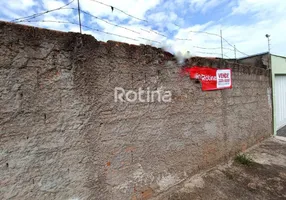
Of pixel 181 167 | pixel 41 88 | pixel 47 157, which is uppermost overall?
pixel 41 88

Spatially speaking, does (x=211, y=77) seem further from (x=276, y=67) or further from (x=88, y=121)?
(x=276, y=67)

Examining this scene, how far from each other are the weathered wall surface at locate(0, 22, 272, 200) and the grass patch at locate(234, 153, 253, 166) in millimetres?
1169

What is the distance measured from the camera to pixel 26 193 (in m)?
1.71

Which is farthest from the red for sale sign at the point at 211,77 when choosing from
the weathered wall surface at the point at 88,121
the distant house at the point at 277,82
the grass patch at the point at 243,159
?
the distant house at the point at 277,82

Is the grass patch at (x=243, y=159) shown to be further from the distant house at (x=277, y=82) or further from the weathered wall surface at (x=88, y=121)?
the distant house at (x=277, y=82)

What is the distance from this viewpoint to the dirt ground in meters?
2.72

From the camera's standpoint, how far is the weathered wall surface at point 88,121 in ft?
5.42

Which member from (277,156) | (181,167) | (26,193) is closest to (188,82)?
(181,167)

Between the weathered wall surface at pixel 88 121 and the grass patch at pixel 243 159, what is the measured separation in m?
1.17

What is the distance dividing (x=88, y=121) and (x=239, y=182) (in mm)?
2647

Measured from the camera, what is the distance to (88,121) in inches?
79.2

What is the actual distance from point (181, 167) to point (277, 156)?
2.80 meters

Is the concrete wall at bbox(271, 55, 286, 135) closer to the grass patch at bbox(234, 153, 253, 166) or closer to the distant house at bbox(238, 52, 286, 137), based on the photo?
the distant house at bbox(238, 52, 286, 137)

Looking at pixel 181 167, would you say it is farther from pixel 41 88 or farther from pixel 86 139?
pixel 41 88
